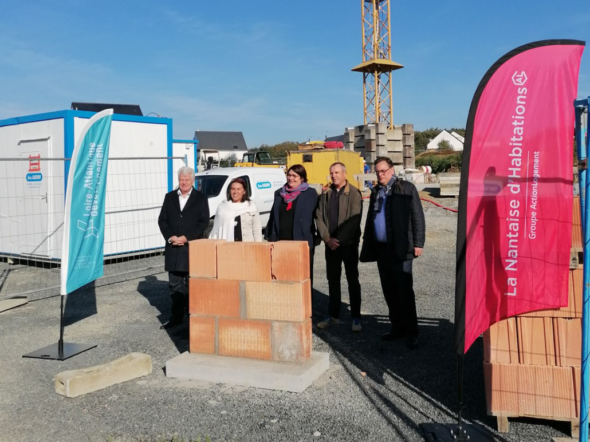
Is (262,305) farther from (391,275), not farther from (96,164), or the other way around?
(96,164)

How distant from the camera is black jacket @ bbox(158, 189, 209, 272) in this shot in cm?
636

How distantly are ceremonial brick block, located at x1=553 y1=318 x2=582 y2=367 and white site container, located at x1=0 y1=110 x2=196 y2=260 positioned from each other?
8882 millimetres

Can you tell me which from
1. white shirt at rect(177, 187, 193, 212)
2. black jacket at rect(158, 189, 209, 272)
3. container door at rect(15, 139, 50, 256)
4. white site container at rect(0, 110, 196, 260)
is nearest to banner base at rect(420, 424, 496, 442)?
black jacket at rect(158, 189, 209, 272)

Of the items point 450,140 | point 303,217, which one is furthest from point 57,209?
point 450,140

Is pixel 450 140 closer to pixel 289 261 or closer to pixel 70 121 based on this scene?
pixel 70 121

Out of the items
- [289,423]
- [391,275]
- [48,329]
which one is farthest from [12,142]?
[289,423]

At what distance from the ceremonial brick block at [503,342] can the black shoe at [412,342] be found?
5.60 ft

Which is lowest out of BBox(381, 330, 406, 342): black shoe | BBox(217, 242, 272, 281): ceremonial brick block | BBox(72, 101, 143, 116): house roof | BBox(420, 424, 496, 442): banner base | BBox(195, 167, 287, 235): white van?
BBox(420, 424, 496, 442): banner base

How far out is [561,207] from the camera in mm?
3203

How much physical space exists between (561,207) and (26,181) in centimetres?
1026

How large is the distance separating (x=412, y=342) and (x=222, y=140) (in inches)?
3369

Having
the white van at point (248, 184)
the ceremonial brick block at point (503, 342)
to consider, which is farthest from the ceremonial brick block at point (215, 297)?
the white van at point (248, 184)

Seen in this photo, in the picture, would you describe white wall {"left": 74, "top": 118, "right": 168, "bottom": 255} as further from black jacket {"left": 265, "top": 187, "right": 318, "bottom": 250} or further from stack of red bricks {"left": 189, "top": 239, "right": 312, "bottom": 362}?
stack of red bricks {"left": 189, "top": 239, "right": 312, "bottom": 362}

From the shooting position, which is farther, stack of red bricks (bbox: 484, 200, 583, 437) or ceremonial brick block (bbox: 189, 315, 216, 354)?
ceremonial brick block (bbox: 189, 315, 216, 354)
